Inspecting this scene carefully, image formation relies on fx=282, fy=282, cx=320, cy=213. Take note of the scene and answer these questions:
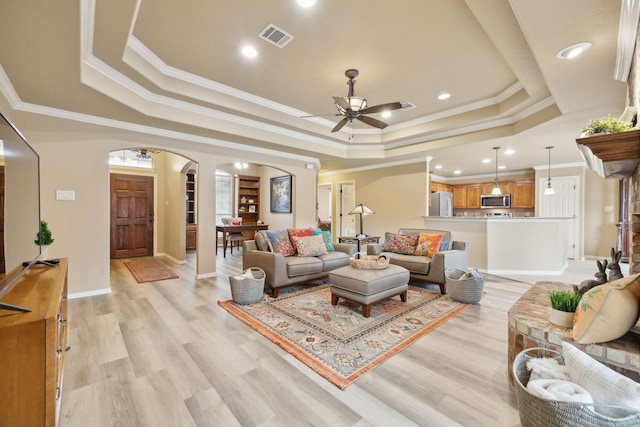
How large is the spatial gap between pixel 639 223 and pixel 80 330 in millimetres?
4758

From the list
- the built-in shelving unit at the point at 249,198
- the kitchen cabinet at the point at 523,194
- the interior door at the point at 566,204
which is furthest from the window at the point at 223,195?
the interior door at the point at 566,204

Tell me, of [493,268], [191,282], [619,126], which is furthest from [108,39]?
[493,268]

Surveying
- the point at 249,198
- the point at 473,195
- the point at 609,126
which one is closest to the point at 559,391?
the point at 609,126

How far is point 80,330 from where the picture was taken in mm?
2742

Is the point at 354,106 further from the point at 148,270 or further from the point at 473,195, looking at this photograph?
the point at 473,195

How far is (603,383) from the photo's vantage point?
115 cm

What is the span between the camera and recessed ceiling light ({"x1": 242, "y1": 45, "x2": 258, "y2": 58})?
285 cm

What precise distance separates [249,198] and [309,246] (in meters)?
5.13

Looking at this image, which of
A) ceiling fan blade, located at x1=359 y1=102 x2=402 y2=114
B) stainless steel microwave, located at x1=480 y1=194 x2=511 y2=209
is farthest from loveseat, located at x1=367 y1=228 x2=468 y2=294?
stainless steel microwave, located at x1=480 y1=194 x2=511 y2=209

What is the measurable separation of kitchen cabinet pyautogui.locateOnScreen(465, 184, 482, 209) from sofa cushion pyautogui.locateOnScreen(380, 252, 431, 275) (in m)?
6.01

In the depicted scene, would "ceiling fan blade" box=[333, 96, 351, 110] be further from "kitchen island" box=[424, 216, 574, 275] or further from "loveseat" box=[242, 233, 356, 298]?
"kitchen island" box=[424, 216, 574, 275]

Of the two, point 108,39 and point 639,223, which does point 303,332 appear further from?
point 108,39

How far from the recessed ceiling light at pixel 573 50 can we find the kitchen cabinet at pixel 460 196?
7.75 meters

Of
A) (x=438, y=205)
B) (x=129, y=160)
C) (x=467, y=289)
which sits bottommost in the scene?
(x=467, y=289)
